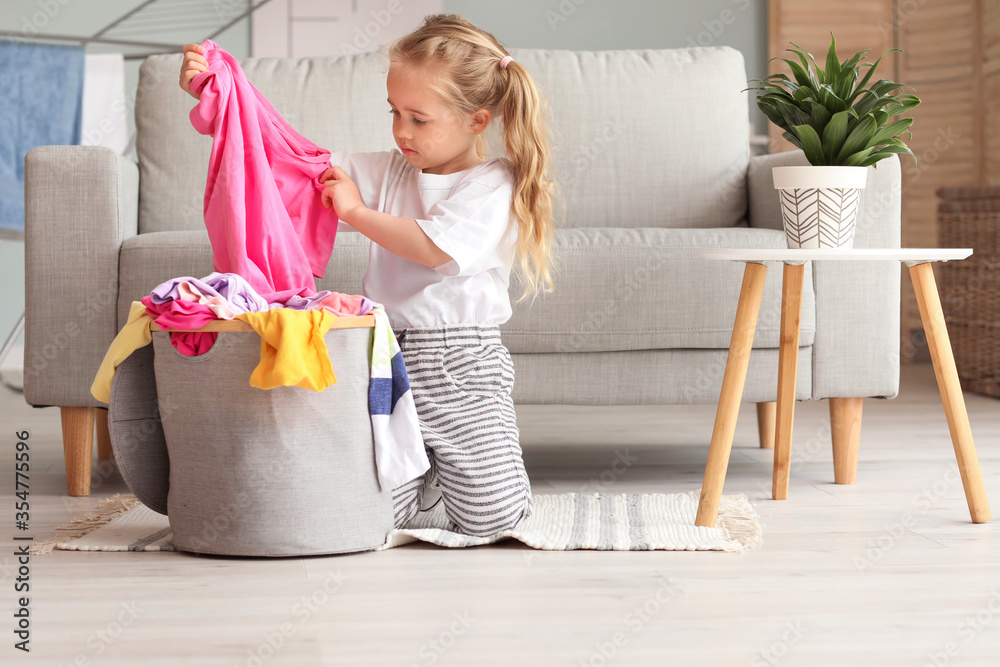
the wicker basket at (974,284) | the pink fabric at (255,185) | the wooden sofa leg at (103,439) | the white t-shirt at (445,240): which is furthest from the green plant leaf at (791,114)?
the wicker basket at (974,284)

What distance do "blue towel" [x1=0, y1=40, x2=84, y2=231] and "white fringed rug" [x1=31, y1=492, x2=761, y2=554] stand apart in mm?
1863

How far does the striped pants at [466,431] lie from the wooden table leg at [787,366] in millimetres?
452

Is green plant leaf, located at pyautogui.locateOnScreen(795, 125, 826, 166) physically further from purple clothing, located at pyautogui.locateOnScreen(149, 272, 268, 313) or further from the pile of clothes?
purple clothing, located at pyautogui.locateOnScreen(149, 272, 268, 313)

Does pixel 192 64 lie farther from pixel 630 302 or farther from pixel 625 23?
pixel 625 23

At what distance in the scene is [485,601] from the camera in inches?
41.0

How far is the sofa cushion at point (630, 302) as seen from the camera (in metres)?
1.62

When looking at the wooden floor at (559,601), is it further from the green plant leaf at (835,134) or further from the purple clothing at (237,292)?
the green plant leaf at (835,134)

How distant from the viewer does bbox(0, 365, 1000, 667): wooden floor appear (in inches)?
35.3

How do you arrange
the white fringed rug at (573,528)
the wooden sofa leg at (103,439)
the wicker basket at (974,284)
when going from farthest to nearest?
the wicker basket at (974,284), the wooden sofa leg at (103,439), the white fringed rug at (573,528)

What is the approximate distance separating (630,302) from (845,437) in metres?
0.43
